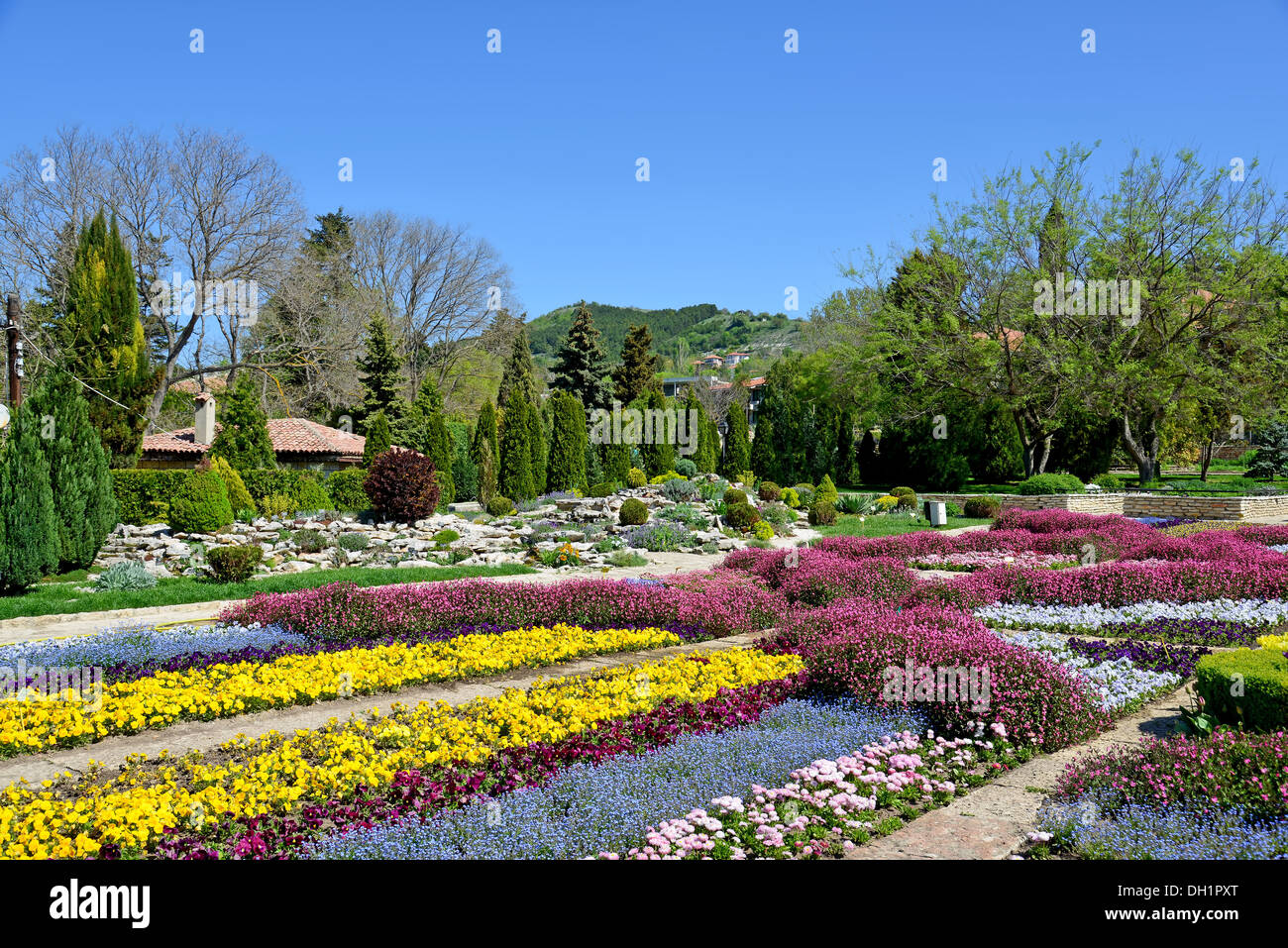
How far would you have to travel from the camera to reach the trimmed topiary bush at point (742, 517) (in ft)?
62.1

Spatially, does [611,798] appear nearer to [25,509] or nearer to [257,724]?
[257,724]

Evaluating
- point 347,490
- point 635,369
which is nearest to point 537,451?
point 347,490

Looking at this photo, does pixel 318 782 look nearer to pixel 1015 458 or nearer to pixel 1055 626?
pixel 1055 626

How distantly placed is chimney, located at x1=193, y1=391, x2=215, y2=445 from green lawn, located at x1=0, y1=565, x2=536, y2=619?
1393cm

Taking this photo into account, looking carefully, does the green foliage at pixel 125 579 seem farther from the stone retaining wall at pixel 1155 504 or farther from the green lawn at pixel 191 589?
the stone retaining wall at pixel 1155 504

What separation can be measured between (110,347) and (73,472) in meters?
6.79

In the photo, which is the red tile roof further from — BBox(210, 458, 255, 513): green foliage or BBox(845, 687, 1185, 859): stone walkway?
BBox(845, 687, 1185, 859): stone walkway

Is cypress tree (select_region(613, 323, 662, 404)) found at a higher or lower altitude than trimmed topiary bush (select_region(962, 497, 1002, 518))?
higher

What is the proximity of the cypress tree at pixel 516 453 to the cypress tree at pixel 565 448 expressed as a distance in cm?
206

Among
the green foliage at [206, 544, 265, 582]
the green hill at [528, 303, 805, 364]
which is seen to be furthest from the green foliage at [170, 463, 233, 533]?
the green hill at [528, 303, 805, 364]

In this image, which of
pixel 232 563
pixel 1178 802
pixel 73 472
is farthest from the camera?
pixel 73 472

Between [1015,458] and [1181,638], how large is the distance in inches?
Result: 1088

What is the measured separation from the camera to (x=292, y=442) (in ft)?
87.0

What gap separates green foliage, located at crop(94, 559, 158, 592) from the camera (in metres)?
11.2
